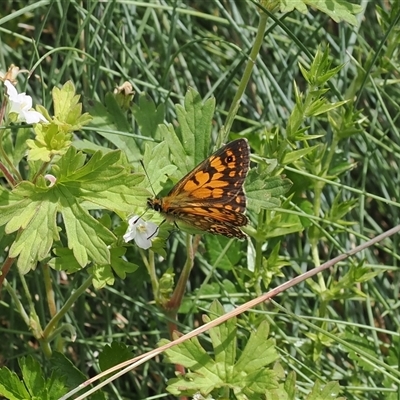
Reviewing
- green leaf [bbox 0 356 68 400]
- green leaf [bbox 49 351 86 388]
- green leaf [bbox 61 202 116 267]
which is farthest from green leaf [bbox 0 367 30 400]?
green leaf [bbox 61 202 116 267]

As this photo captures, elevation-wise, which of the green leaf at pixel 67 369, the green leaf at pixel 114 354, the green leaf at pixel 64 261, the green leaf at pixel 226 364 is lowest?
the green leaf at pixel 67 369

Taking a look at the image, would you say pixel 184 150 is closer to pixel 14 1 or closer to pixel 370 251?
pixel 370 251

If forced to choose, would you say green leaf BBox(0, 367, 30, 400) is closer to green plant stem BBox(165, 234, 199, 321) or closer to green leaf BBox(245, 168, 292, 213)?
green plant stem BBox(165, 234, 199, 321)

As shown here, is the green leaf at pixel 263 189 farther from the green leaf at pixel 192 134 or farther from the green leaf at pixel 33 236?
the green leaf at pixel 33 236

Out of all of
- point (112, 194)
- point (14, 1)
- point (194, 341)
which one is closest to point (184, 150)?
point (112, 194)

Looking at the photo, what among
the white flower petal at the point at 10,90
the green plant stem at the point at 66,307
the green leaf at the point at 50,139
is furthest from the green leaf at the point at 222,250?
the white flower petal at the point at 10,90

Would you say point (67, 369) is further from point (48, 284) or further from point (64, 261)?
point (64, 261)
